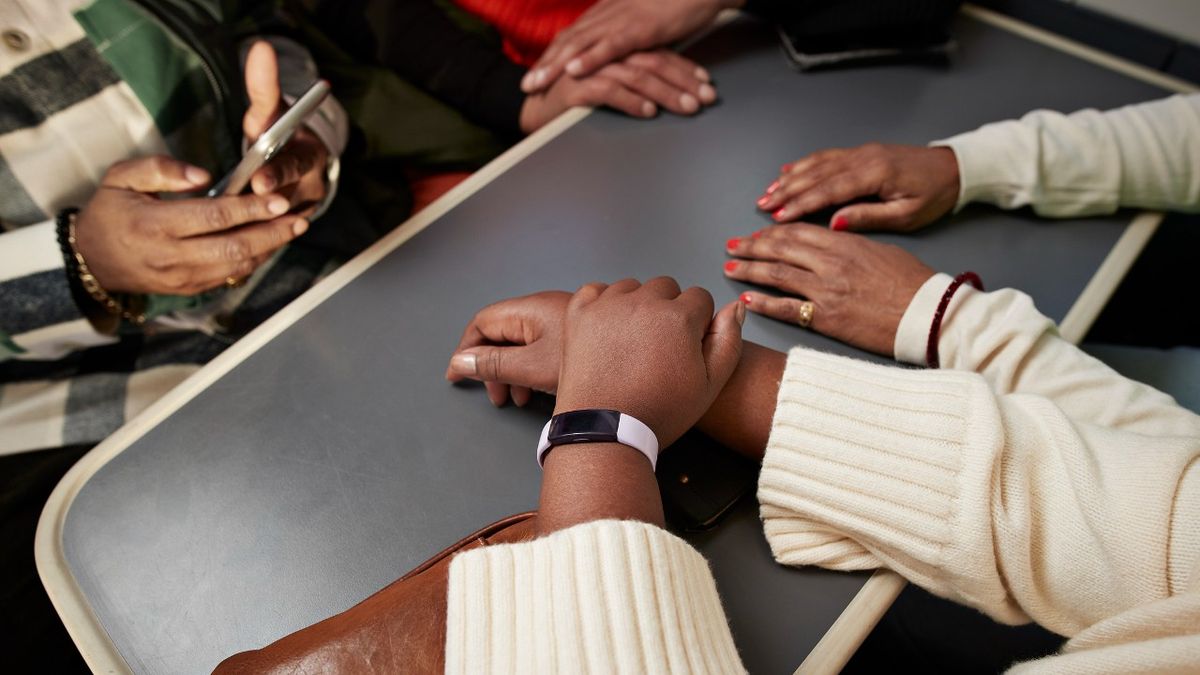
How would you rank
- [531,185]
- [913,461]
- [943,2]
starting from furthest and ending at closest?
[943,2]
[531,185]
[913,461]

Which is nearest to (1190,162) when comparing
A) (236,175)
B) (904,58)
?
(904,58)

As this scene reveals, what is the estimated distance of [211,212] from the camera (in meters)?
0.92

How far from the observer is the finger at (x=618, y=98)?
3.62ft

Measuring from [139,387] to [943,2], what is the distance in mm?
1298

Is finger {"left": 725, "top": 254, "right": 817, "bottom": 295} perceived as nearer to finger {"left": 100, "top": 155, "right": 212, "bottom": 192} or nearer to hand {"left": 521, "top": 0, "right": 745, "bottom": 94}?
hand {"left": 521, "top": 0, "right": 745, "bottom": 94}

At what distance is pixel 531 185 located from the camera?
3.34ft

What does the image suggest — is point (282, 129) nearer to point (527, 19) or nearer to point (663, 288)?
point (663, 288)

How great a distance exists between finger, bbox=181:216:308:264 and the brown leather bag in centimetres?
55

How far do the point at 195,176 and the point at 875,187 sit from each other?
84cm

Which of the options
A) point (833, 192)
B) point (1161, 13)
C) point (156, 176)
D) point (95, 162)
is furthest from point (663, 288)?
point (1161, 13)

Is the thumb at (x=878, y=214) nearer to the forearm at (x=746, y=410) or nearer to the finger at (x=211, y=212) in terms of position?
the forearm at (x=746, y=410)

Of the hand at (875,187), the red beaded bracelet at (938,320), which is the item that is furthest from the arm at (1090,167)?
the red beaded bracelet at (938,320)

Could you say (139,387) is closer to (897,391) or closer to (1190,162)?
(897,391)

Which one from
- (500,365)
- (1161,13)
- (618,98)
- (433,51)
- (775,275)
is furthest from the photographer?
(433,51)
